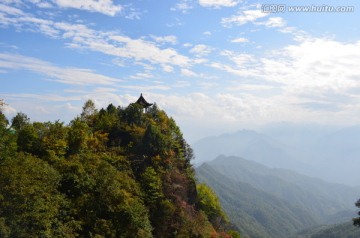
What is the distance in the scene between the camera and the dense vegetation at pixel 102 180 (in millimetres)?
24453

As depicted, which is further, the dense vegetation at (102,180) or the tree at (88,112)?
the tree at (88,112)

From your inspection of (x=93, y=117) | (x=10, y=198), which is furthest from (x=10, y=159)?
(x=93, y=117)

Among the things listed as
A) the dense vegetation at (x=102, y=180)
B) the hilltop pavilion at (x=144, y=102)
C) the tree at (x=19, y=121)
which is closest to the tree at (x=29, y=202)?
the dense vegetation at (x=102, y=180)

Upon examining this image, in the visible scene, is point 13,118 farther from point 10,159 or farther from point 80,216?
point 80,216

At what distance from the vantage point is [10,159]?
27891 millimetres

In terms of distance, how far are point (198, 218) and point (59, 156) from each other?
17.6 m

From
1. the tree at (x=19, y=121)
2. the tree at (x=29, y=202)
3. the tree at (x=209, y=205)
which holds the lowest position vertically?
the tree at (x=209, y=205)

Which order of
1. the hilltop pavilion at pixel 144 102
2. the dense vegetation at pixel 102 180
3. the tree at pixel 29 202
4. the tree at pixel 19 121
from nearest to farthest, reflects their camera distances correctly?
the tree at pixel 29 202
the dense vegetation at pixel 102 180
the tree at pixel 19 121
the hilltop pavilion at pixel 144 102

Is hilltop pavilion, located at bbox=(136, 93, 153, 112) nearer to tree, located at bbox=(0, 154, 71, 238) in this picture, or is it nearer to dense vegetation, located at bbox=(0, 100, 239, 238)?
dense vegetation, located at bbox=(0, 100, 239, 238)

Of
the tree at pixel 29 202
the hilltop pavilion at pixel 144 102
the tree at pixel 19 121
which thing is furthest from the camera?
the hilltop pavilion at pixel 144 102

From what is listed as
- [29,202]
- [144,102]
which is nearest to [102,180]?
[29,202]

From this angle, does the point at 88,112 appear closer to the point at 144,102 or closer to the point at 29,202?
the point at 144,102

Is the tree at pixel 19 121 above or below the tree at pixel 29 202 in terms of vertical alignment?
above

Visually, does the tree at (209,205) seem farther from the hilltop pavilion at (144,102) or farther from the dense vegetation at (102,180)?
the hilltop pavilion at (144,102)
